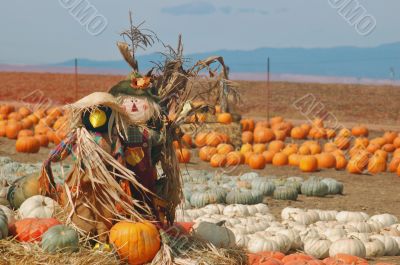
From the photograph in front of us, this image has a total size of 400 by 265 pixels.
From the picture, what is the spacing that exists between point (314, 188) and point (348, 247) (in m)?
4.32

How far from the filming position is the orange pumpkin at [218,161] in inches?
579

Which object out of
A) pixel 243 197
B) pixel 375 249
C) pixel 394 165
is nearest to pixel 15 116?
pixel 394 165

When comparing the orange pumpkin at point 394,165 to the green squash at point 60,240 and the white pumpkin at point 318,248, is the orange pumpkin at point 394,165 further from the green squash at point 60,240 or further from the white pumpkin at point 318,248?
the green squash at point 60,240

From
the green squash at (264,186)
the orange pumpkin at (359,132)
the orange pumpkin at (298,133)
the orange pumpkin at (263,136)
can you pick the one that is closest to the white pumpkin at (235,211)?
the green squash at (264,186)

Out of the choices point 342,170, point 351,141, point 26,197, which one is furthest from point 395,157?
point 26,197

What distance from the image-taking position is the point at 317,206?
11.0 m

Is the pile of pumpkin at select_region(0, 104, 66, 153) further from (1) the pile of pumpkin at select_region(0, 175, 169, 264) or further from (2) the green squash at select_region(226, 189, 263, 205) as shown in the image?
(1) the pile of pumpkin at select_region(0, 175, 169, 264)

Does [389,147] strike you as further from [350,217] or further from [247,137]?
[350,217]

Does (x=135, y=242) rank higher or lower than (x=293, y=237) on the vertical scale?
higher

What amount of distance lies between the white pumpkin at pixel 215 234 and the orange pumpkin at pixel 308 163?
26.5 feet

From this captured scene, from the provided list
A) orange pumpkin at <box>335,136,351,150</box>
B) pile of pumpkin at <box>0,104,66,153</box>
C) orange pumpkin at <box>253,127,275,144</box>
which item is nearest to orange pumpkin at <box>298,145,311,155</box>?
orange pumpkin at <box>335,136,351,150</box>

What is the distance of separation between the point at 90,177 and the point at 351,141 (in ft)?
45.7

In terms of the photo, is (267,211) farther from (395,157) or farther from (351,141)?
(351,141)

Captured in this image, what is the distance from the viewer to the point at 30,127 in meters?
19.5
